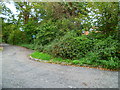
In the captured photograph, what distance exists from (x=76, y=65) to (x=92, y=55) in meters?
0.94

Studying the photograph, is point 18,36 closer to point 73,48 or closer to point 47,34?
point 47,34

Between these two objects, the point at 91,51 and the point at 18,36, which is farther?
the point at 18,36

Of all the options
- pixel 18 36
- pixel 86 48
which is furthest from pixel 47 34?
pixel 18 36

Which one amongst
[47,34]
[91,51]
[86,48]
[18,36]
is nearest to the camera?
[91,51]

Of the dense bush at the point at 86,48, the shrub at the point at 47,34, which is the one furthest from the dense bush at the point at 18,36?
the dense bush at the point at 86,48

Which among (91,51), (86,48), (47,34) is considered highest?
(47,34)

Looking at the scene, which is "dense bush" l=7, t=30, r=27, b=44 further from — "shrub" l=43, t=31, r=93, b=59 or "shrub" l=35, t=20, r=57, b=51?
"shrub" l=43, t=31, r=93, b=59

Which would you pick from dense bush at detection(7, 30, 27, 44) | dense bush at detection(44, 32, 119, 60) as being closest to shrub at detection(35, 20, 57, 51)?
dense bush at detection(44, 32, 119, 60)

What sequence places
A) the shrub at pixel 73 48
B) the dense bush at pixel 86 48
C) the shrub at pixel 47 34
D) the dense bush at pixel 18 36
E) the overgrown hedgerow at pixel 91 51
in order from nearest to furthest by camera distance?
the overgrown hedgerow at pixel 91 51
the dense bush at pixel 86 48
the shrub at pixel 73 48
the shrub at pixel 47 34
the dense bush at pixel 18 36

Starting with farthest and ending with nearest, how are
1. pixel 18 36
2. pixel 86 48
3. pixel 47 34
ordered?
1. pixel 18 36
2. pixel 47 34
3. pixel 86 48

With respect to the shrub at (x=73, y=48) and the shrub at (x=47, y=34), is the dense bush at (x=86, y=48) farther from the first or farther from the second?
the shrub at (x=47, y=34)

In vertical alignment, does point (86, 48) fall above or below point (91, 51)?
above

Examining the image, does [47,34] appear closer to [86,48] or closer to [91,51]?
[86,48]

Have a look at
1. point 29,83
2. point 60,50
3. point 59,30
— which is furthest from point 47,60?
point 59,30
